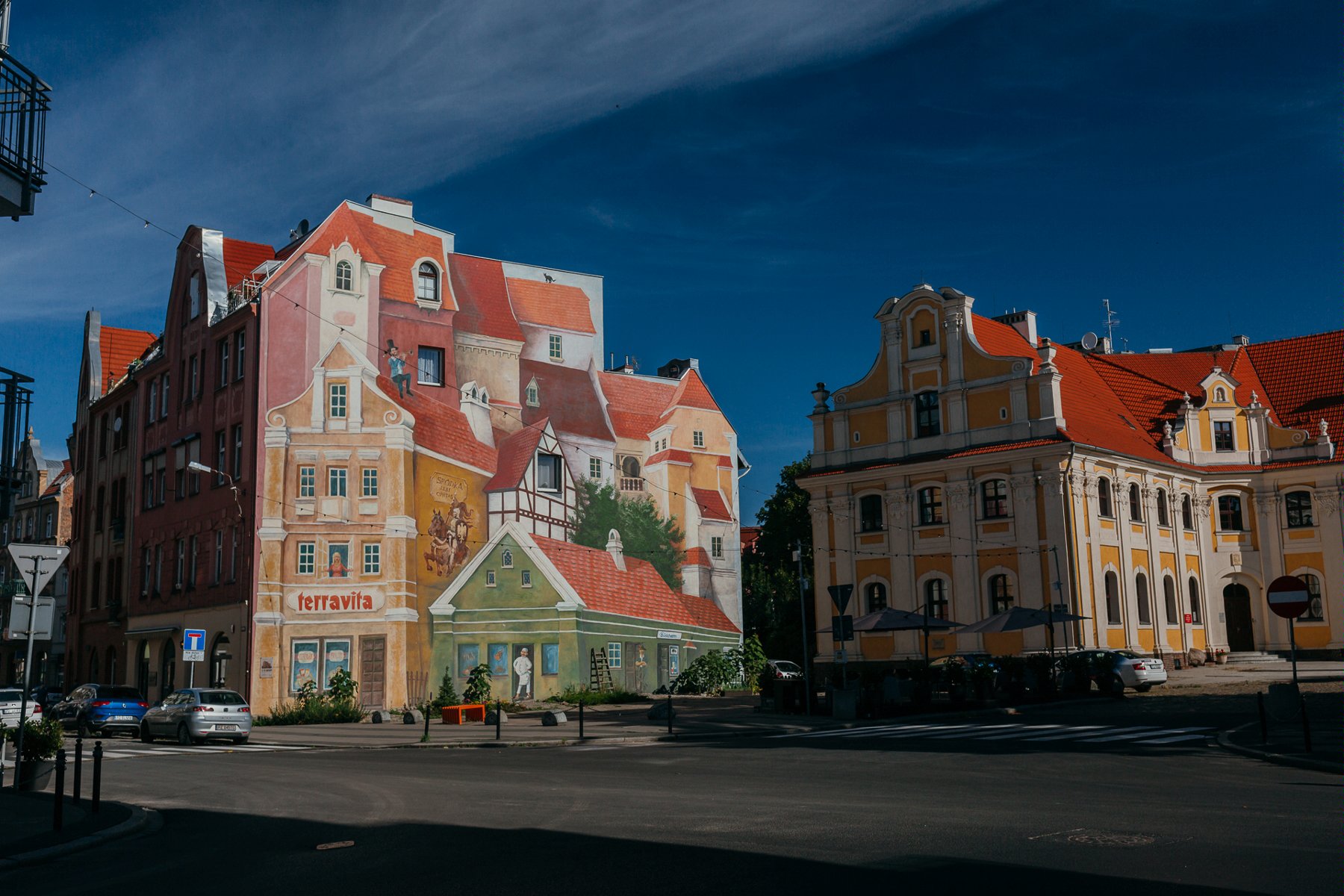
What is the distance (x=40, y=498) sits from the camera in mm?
76000

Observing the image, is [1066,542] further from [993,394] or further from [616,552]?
[616,552]

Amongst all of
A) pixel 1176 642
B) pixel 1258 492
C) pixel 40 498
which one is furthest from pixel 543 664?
pixel 40 498

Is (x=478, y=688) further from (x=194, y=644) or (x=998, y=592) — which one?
(x=998, y=592)

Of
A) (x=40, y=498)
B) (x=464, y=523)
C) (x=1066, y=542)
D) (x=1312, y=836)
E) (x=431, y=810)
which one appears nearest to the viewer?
(x=1312, y=836)

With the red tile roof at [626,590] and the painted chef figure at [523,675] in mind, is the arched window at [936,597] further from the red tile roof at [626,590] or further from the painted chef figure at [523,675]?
the painted chef figure at [523,675]

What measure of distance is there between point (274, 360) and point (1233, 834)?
40.7 m

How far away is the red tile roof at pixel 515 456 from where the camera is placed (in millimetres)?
47844

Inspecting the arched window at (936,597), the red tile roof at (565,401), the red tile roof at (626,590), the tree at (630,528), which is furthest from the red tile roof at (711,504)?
the arched window at (936,597)

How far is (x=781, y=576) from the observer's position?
238ft

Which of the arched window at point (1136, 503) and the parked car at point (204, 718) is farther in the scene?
the arched window at point (1136, 503)

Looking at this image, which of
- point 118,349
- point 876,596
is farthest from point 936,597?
point 118,349

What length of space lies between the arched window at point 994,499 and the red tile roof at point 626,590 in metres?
13.8

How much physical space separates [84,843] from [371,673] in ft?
103

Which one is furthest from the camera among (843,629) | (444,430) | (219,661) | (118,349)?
(118,349)
